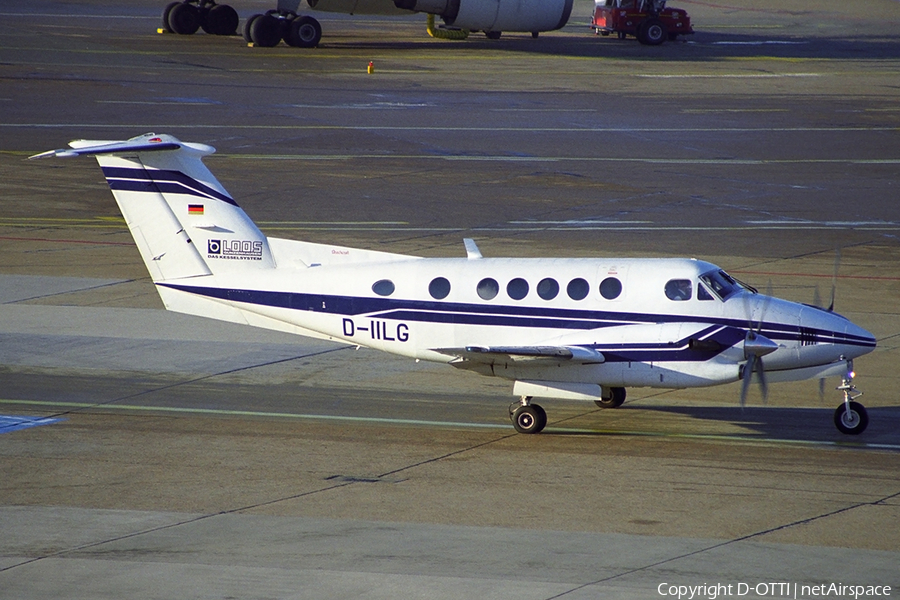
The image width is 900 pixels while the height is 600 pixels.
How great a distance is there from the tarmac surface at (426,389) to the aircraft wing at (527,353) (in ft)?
4.36

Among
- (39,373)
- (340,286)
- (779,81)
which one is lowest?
(39,373)

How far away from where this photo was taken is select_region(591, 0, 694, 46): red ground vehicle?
228 feet

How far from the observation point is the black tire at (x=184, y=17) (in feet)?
221

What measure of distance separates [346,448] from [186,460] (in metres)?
2.32

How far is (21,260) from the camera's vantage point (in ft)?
94.5

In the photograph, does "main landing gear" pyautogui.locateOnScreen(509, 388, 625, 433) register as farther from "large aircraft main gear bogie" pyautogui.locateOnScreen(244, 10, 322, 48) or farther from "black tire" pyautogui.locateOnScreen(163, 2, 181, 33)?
"black tire" pyautogui.locateOnScreen(163, 2, 181, 33)

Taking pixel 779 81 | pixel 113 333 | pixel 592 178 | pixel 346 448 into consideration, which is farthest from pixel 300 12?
pixel 346 448

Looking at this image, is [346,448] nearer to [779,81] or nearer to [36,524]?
[36,524]

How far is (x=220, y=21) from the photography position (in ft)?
223

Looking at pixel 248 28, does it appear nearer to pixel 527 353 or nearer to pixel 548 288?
pixel 548 288

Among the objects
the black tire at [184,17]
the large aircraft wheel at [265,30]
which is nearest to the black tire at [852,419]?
→ the large aircraft wheel at [265,30]

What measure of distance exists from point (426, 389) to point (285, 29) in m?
47.3

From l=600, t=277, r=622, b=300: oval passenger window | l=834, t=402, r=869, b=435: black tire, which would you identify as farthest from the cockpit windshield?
l=834, t=402, r=869, b=435: black tire
